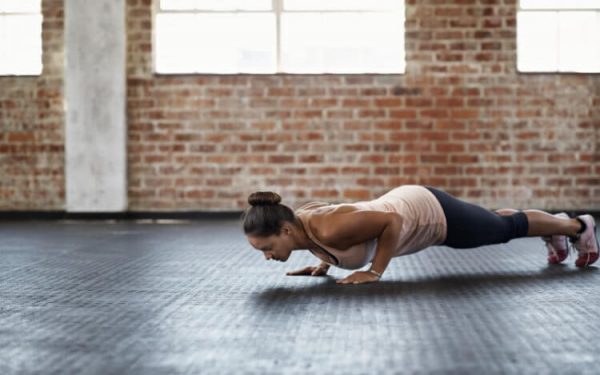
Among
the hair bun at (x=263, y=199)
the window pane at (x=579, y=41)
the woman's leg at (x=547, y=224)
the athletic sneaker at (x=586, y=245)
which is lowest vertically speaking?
the athletic sneaker at (x=586, y=245)

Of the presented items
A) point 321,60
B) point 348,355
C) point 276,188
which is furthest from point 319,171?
point 348,355

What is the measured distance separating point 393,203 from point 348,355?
56.7 inches

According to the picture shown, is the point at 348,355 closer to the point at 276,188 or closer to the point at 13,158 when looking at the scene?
the point at 276,188

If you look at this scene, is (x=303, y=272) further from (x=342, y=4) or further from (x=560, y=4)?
(x=560, y=4)

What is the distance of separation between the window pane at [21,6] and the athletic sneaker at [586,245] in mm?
5913

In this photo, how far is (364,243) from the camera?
3.27m

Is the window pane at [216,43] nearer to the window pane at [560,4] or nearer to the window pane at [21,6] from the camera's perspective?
the window pane at [21,6]

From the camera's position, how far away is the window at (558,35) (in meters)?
7.64

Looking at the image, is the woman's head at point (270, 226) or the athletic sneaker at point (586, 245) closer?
the woman's head at point (270, 226)

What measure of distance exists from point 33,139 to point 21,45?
910 millimetres

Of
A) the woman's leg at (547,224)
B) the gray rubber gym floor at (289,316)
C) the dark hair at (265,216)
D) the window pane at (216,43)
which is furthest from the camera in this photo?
the window pane at (216,43)

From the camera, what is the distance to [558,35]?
25.1 ft

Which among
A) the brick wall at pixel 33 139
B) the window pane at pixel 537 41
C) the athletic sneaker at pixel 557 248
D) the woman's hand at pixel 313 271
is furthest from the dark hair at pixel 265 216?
the brick wall at pixel 33 139

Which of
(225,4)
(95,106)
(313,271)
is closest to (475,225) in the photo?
(313,271)
